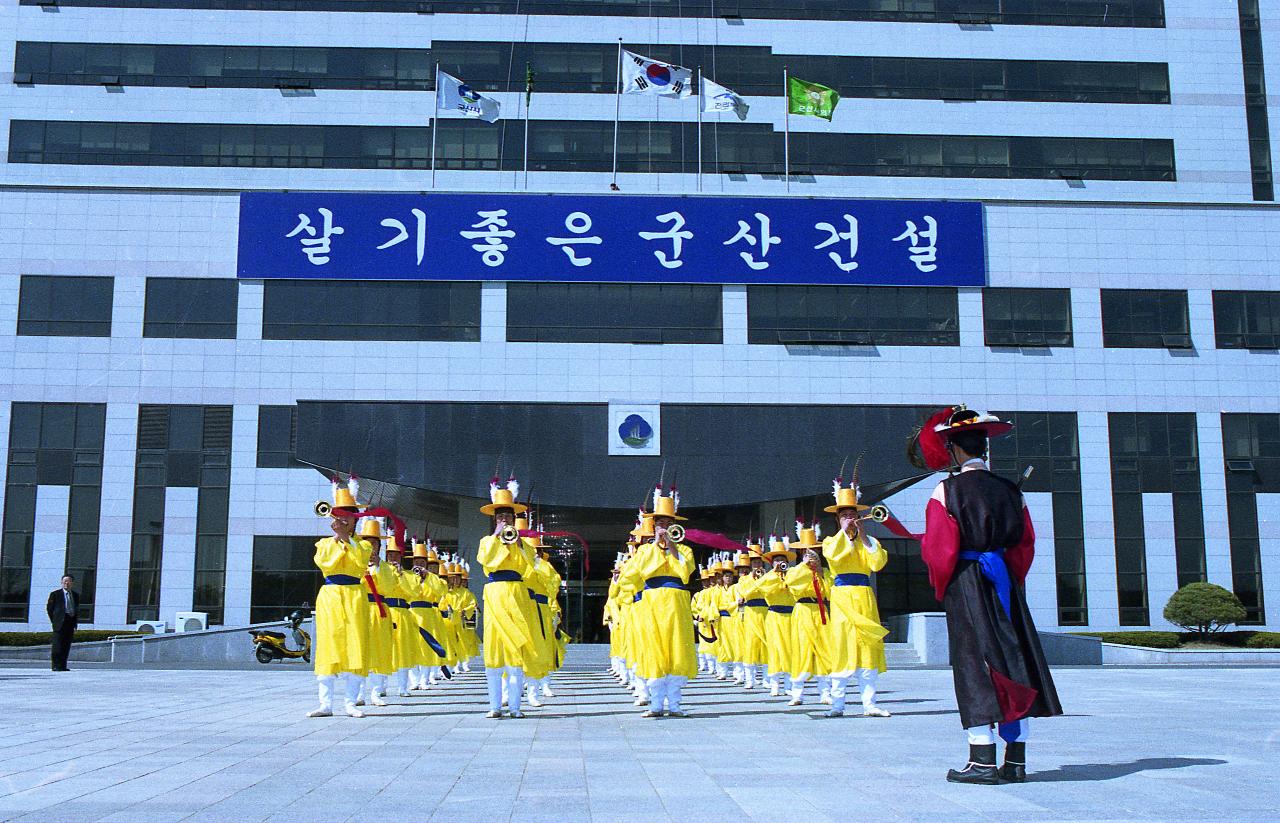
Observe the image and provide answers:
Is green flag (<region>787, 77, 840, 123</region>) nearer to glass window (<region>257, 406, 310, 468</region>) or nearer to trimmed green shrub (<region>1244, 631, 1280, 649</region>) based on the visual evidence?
glass window (<region>257, 406, 310, 468</region>)

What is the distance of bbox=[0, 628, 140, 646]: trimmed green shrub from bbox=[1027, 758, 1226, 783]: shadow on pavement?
90.4 ft

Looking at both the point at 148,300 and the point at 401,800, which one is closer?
the point at 401,800

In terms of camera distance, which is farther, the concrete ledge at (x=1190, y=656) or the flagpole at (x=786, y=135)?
the flagpole at (x=786, y=135)

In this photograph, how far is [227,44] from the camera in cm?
3784

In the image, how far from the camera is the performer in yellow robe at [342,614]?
39.3ft

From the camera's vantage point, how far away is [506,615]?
39.5 ft

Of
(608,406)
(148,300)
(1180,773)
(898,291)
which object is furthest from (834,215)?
(1180,773)

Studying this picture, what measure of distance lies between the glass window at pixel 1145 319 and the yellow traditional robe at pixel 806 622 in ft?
75.1

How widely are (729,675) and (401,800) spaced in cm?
1702

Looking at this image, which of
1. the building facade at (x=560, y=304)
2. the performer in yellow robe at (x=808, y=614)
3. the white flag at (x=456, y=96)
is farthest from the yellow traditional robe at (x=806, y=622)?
the white flag at (x=456, y=96)

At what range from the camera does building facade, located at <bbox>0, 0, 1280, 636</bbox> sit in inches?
1307

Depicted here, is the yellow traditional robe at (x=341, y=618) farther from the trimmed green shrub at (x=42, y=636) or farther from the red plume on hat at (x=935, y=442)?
the trimmed green shrub at (x=42, y=636)

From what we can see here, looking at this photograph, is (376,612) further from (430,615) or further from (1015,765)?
(1015,765)

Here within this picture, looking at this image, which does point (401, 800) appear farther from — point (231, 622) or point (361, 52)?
point (361, 52)
